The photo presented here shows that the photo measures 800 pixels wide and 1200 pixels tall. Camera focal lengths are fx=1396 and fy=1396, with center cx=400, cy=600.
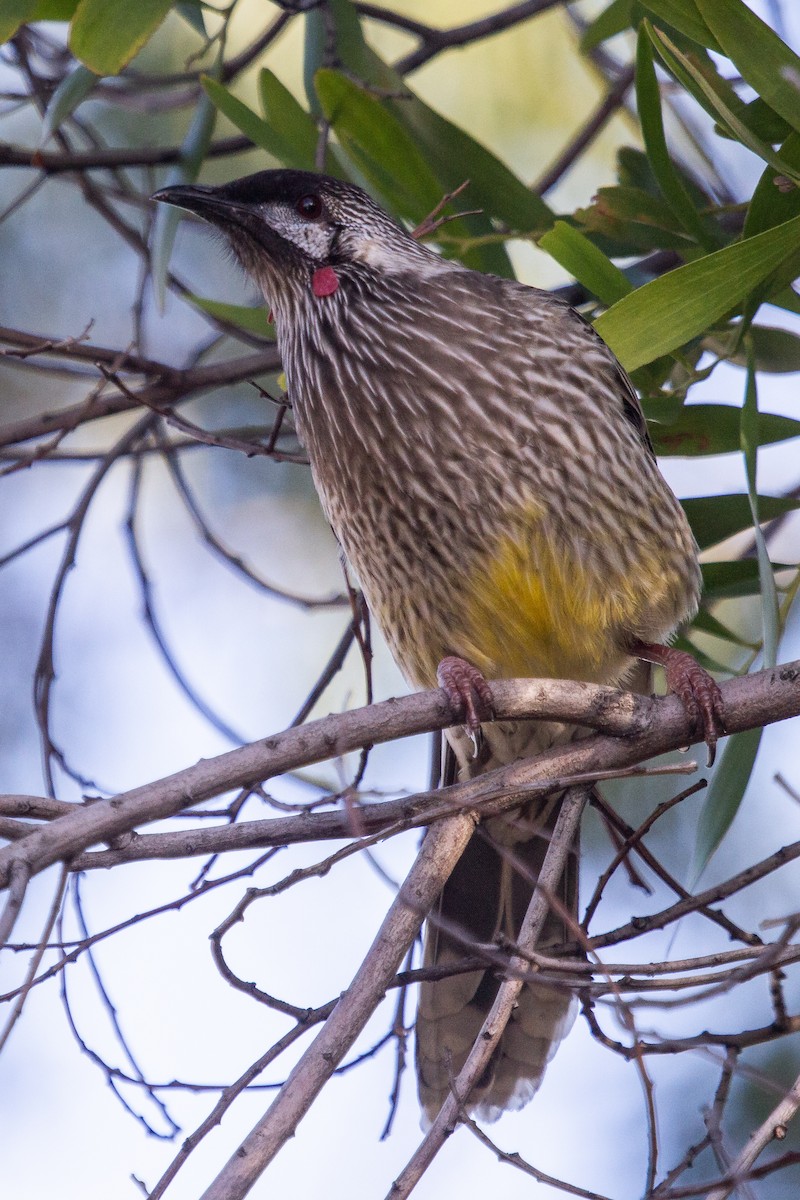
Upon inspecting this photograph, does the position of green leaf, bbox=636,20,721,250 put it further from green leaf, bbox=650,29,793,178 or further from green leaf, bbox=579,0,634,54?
green leaf, bbox=579,0,634,54

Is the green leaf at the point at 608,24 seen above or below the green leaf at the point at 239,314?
above

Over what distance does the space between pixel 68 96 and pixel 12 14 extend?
0.25 m

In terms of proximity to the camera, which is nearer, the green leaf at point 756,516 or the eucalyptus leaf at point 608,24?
the green leaf at point 756,516

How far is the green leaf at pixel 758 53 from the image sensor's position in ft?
8.34

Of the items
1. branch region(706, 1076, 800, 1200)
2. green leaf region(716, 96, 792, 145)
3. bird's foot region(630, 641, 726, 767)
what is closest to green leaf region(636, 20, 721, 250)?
green leaf region(716, 96, 792, 145)

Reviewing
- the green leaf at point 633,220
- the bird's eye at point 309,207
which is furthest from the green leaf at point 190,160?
the green leaf at point 633,220

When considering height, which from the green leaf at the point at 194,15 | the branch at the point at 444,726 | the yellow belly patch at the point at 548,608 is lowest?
the branch at the point at 444,726

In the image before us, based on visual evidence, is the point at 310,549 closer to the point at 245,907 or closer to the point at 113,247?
the point at 113,247

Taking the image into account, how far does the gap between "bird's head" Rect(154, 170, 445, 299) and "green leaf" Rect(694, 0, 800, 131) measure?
46.3 inches

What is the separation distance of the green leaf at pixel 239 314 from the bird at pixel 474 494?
101 mm

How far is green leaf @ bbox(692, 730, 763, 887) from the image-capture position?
297cm

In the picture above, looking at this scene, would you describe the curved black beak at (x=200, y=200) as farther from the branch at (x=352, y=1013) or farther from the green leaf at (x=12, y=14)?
the branch at (x=352, y=1013)

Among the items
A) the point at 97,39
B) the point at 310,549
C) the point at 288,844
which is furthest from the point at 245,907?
the point at 310,549

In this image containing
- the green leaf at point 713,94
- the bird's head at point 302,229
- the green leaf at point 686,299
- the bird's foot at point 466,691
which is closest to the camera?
the bird's foot at point 466,691
